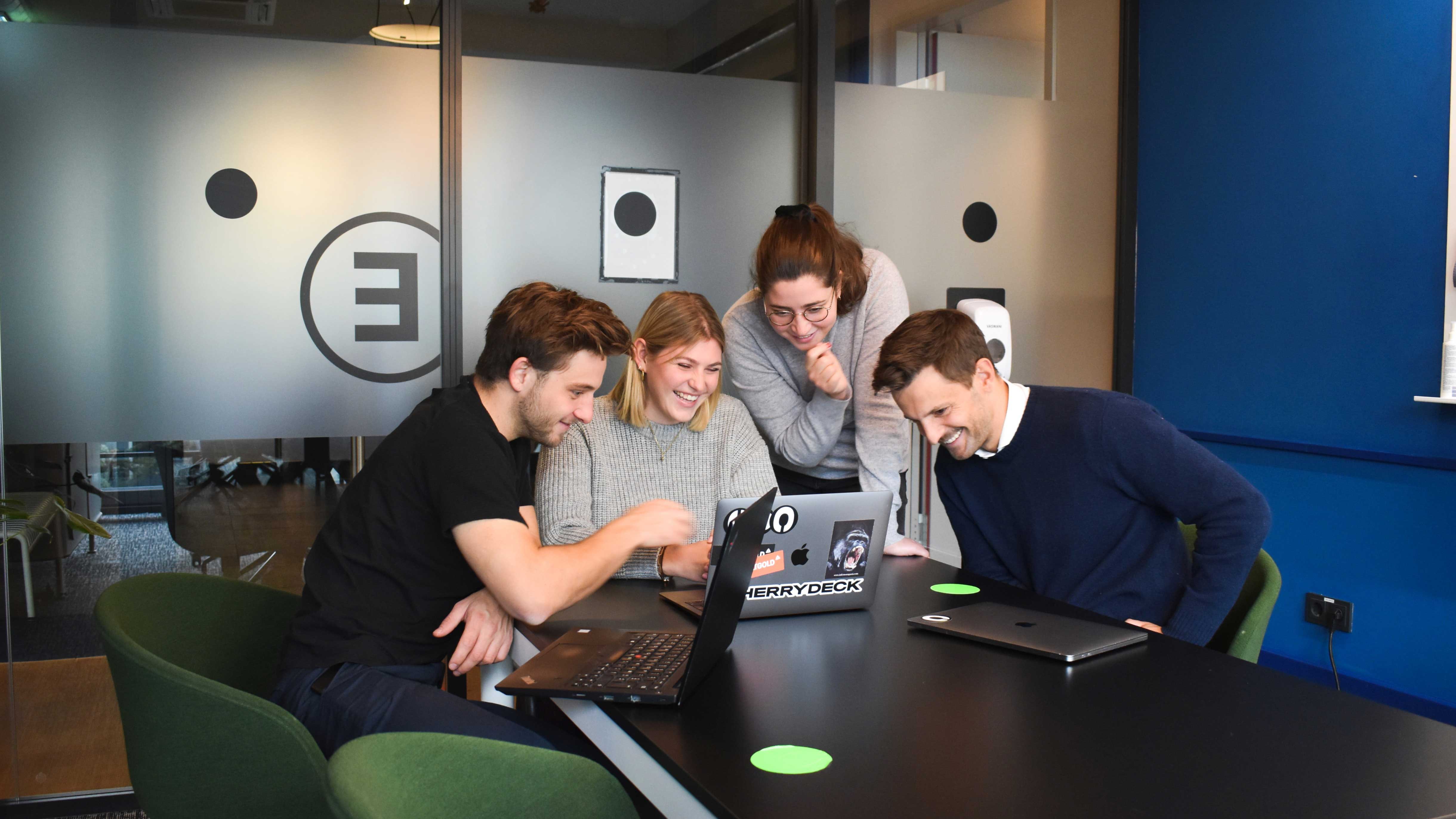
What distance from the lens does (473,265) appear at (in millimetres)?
3131

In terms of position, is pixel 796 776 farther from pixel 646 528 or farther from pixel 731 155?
pixel 731 155

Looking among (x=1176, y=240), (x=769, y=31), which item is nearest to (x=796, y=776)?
(x=769, y=31)

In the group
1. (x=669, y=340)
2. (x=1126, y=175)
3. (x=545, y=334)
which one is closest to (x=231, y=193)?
(x=669, y=340)

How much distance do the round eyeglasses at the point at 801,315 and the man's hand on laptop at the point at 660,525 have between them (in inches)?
33.7

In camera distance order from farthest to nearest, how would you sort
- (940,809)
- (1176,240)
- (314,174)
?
(1176,240), (314,174), (940,809)

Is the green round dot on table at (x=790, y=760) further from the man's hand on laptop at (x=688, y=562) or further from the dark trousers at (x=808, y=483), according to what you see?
the dark trousers at (x=808, y=483)

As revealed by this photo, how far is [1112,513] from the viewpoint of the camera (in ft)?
Answer: 6.63

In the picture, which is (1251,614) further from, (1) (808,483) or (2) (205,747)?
(2) (205,747)

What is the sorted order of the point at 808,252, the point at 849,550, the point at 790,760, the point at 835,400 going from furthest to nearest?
the point at 835,400 → the point at 808,252 → the point at 849,550 → the point at 790,760

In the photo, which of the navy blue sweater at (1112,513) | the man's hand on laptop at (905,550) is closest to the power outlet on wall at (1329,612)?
the navy blue sweater at (1112,513)

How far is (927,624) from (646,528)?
1.52 feet

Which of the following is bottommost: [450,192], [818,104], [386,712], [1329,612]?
[1329,612]

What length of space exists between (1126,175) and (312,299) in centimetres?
290

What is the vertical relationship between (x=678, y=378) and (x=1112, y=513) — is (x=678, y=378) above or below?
above
